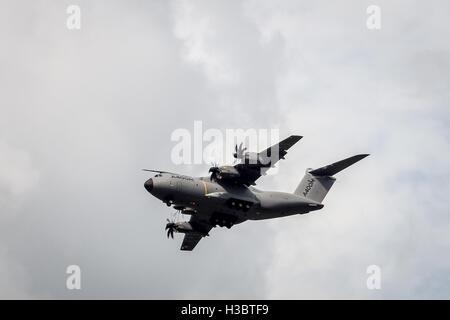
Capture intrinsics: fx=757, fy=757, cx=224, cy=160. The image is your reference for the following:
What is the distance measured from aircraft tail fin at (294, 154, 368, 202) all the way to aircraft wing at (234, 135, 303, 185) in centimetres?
441

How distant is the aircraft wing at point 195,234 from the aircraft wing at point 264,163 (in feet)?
16.2

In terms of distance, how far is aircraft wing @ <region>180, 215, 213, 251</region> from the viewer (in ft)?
160

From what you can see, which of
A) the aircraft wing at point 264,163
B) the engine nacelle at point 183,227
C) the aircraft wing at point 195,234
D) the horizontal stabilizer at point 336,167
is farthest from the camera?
the engine nacelle at point 183,227

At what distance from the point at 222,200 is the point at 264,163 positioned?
3260 mm

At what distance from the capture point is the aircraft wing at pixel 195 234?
4889cm

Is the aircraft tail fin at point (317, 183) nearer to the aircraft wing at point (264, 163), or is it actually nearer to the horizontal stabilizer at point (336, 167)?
the horizontal stabilizer at point (336, 167)

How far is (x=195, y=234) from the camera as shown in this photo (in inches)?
1969

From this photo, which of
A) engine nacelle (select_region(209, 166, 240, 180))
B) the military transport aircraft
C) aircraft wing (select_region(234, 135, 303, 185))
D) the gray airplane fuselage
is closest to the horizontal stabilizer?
the military transport aircraft

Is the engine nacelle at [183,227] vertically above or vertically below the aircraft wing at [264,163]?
below

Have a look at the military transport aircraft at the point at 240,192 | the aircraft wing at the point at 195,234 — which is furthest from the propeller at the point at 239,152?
the aircraft wing at the point at 195,234

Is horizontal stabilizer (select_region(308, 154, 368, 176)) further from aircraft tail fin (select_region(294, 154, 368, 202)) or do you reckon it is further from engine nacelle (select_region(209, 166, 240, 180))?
engine nacelle (select_region(209, 166, 240, 180))
